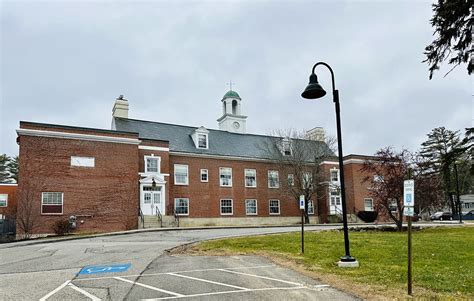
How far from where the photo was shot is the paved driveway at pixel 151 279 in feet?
23.0

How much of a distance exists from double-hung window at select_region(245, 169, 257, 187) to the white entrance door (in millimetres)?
9679

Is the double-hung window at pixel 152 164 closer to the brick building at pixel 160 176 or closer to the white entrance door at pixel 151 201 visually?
the brick building at pixel 160 176

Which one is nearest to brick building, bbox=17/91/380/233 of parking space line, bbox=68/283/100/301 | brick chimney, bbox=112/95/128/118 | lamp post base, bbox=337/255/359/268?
brick chimney, bbox=112/95/128/118

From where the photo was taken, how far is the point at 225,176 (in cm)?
3662

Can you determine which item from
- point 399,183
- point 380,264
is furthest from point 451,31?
point 399,183

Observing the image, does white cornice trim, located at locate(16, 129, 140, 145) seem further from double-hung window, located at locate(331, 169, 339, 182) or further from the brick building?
double-hung window, located at locate(331, 169, 339, 182)

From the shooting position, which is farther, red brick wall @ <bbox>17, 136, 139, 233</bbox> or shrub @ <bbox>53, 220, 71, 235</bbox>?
red brick wall @ <bbox>17, 136, 139, 233</bbox>

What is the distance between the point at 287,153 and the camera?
3916 centimetres

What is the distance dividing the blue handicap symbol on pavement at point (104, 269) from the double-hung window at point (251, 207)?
26.8m

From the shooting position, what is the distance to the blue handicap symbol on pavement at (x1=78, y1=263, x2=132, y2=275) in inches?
378

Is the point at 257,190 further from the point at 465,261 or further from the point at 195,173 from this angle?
the point at 465,261

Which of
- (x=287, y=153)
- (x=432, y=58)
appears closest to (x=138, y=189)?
(x=287, y=153)

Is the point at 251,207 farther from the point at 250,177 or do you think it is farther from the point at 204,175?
the point at 204,175

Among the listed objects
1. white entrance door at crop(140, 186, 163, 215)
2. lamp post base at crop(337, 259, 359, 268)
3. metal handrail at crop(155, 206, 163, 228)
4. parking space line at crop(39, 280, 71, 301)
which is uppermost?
white entrance door at crop(140, 186, 163, 215)
